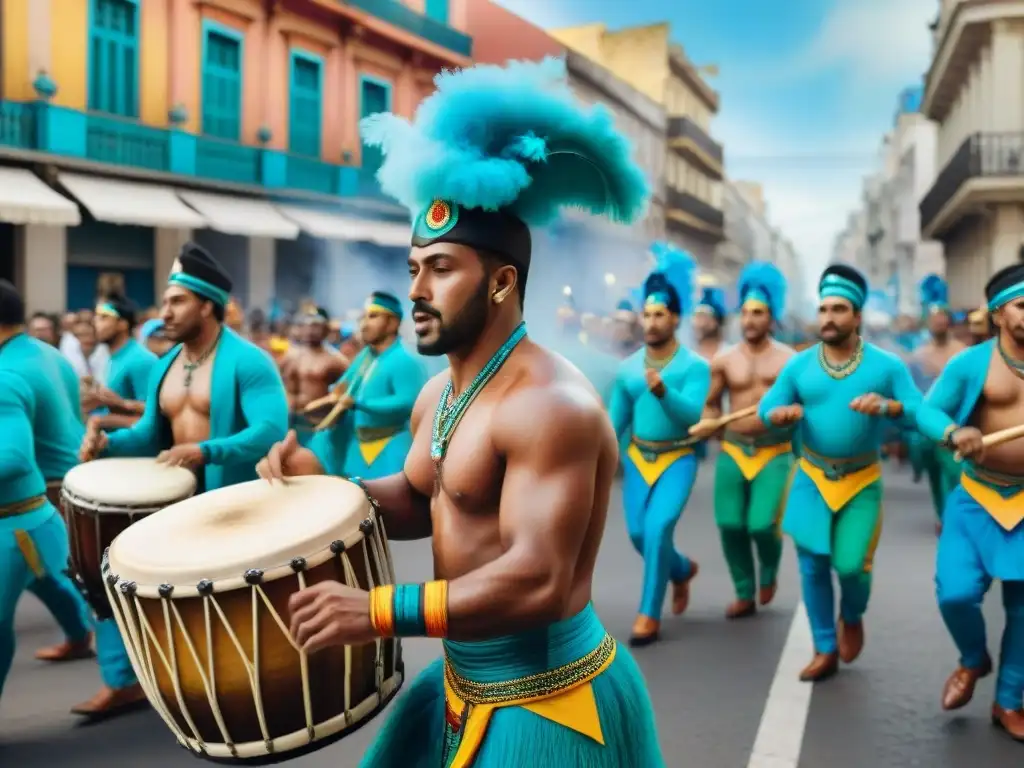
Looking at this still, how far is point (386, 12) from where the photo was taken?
25.0 metres

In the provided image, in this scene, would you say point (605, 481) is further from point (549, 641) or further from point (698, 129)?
point (698, 129)

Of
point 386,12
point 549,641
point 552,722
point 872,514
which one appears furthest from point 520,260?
point 386,12

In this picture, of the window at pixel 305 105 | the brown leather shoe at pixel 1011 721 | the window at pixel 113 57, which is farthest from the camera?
the window at pixel 305 105

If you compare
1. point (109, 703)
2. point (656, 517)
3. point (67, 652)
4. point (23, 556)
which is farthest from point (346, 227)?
point (23, 556)

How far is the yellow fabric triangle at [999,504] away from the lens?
4824 mm

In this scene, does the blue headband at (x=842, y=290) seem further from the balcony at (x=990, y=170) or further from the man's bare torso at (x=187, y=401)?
the balcony at (x=990, y=170)

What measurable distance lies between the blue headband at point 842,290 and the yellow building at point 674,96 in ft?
139

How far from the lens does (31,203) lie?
15758 mm

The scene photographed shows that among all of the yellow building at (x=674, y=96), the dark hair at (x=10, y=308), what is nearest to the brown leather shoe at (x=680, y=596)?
the dark hair at (x=10, y=308)

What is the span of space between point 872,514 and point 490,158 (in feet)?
12.9

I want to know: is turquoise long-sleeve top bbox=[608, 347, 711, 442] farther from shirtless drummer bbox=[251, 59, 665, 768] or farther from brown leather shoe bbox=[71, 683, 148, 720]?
shirtless drummer bbox=[251, 59, 665, 768]

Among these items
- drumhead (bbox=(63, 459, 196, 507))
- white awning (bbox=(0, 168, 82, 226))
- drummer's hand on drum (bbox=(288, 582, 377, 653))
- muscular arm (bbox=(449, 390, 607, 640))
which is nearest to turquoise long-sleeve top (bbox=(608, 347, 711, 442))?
drumhead (bbox=(63, 459, 196, 507))

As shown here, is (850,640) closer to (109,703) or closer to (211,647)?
(109,703)

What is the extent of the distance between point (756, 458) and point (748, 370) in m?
0.81
